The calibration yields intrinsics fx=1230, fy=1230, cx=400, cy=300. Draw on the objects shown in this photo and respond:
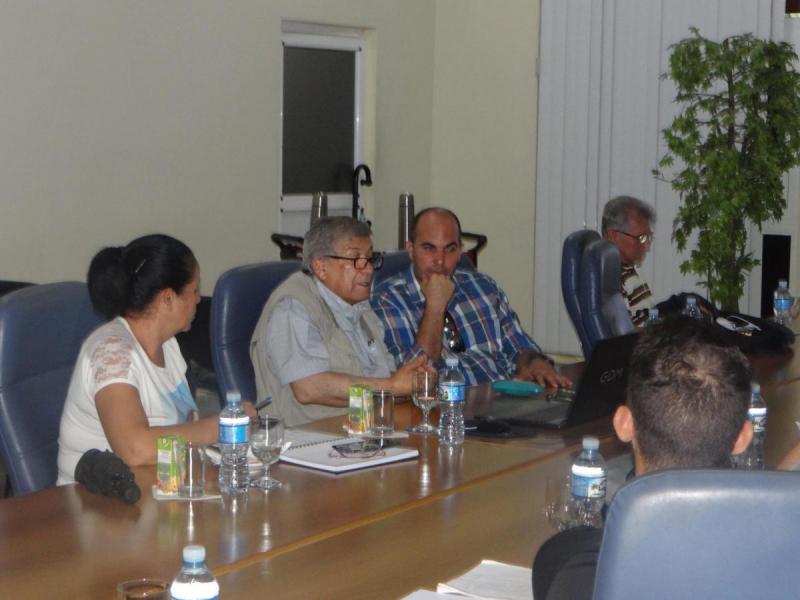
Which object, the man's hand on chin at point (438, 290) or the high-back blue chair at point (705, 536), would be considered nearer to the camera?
the high-back blue chair at point (705, 536)

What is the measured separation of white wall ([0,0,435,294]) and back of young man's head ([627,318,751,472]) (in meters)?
4.24

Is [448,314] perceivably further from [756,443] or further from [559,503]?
[559,503]

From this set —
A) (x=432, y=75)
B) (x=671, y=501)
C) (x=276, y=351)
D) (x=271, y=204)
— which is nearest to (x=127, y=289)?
(x=276, y=351)

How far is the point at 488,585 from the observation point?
194 centimetres

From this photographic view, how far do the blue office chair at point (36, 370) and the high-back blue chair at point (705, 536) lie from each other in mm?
1716

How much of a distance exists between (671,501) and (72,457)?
1783 millimetres

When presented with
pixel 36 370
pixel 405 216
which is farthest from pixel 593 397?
pixel 405 216

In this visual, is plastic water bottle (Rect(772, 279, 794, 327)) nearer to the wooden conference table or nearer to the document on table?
the wooden conference table

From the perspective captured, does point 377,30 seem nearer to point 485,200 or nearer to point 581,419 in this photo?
point 485,200

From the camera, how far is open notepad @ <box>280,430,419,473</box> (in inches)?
103

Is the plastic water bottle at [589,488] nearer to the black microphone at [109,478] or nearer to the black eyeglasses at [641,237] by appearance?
the black microphone at [109,478]

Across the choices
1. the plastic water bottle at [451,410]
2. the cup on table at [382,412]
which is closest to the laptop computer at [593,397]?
the plastic water bottle at [451,410]

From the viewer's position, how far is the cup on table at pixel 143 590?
1.81 metres

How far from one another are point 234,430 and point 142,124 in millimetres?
3809
